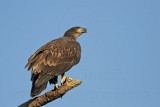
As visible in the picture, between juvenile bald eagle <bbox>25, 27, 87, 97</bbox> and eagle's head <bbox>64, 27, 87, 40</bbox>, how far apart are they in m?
0.34

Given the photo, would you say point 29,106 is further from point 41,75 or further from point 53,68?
point 53,68

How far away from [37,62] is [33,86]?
897mm

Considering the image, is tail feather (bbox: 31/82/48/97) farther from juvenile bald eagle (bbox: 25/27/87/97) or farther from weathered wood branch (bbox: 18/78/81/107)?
weathered wood branch (bbox: 18/78/81/107)

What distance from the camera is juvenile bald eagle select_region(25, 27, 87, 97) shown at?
33.1 ft

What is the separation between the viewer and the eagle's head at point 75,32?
44.7ft

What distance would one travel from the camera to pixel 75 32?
540 inches

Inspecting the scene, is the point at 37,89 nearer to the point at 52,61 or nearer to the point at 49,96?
the point at 49,96

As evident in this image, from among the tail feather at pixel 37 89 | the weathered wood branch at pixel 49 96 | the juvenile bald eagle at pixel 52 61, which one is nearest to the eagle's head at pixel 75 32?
the juvenile bald eagle at pixel 52 61

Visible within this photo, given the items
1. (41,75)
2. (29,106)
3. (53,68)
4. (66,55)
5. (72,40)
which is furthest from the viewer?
(72,40)

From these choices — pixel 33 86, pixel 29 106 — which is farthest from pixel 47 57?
pixel 29 106

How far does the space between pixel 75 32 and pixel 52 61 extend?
285cm

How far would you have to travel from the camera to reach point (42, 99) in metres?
9.41

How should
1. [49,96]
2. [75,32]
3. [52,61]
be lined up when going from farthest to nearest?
[75,32] < [52,61] < [49,96]

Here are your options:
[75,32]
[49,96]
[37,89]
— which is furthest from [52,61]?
[75,32]
